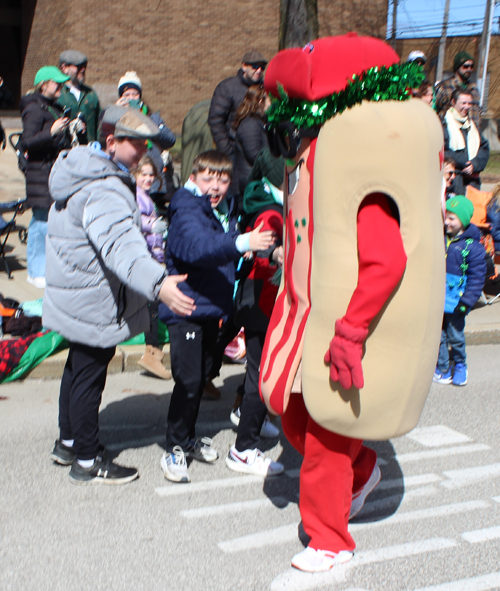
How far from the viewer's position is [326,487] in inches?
120

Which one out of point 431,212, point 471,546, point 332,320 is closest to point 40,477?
point 332,320

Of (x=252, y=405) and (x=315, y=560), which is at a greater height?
(x=252, y=405)

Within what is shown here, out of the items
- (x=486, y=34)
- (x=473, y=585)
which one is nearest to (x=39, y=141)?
(x=473, y=585)

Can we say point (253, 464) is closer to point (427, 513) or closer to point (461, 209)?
point (427, 513)

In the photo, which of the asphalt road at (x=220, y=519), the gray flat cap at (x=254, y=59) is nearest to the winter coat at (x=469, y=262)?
the asphalt road at (x=220, y=519)

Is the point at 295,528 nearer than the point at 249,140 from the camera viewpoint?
Yes

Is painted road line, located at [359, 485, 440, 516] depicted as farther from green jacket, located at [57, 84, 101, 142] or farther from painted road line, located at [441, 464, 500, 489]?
green jacket, located at [57, 84, 101, 142]

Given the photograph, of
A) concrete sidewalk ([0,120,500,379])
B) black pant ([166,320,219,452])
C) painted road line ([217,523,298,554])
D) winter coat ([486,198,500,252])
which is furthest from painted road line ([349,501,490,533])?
winter coat ([486,198,500,252])

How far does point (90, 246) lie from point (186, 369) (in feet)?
2.79

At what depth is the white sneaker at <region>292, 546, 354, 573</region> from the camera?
9.90 ft

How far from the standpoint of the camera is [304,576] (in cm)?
300

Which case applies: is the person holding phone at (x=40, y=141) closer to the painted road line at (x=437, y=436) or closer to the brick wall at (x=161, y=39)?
the painted road line at (x=437, y=436)

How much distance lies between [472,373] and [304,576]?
11.5 ft

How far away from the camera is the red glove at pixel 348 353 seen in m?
2.74
